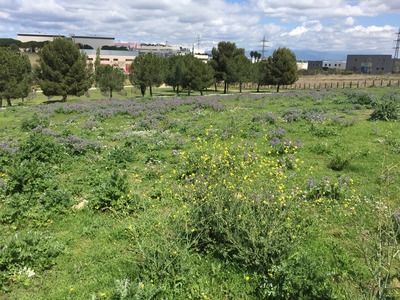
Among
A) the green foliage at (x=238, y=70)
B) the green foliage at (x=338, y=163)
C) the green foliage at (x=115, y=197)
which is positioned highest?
the green foliage at (x=238, y=70)

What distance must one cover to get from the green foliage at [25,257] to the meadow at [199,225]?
2 cm

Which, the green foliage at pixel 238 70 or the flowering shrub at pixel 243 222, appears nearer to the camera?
the flowering shrub at pixel 243 222

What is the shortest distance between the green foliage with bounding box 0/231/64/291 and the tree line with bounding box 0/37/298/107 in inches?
1767

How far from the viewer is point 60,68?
46.9 m

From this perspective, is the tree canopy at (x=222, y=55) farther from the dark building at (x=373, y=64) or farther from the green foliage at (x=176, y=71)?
the dark building at (x=373, y=64)

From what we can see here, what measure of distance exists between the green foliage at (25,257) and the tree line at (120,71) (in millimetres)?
44889

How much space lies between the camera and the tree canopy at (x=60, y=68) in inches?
1816

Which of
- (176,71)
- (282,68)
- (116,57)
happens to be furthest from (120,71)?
(116,57)

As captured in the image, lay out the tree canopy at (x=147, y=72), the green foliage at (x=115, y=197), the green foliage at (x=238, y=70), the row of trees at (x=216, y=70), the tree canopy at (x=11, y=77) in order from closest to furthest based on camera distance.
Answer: the green foliage at (x=115, y=197) < the tree canopy at (x=11, y=77) < the tree canopy at (x=147, y=72) < the row of trees at (x=216, y=70) < the green foliage at (x=238, y=70)

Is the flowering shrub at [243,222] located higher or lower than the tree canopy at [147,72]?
lower

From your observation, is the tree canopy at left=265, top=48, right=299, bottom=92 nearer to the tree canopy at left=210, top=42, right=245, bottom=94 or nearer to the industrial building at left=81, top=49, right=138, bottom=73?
the tree canopy at left=210, top=42, right=245, bottom=94

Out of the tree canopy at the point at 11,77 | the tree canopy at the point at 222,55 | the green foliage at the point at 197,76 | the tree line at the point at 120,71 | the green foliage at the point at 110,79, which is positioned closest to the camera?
the tree canopy at the point at 11,77

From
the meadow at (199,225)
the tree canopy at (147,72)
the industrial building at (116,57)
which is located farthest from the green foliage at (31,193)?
the industrial building at (116,57)

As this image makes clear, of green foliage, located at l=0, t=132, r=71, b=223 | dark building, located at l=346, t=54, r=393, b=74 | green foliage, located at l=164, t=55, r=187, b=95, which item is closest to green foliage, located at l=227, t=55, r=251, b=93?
green foliage, located at l=164, t=55, r=187, b=95
